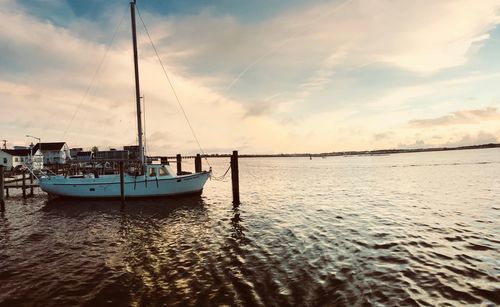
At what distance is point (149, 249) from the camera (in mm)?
11680

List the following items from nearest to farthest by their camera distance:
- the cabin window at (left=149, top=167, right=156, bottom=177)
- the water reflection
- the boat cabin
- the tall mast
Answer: the water reflection < the tall mast < the boat cabin < the cabin window at (left=149, top=167, right=156, bottom=177)

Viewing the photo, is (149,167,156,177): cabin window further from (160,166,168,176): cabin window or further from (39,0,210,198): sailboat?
(160,166,168,176): cabin window

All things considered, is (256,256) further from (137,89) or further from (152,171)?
(137,89)

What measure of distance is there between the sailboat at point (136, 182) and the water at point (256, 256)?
12.4ft

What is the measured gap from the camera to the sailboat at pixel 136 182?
23.3 metres

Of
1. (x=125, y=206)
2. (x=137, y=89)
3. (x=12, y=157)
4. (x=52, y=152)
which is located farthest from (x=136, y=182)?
(x=52, y=152)

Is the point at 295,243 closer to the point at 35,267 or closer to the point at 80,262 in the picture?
the point at 80,262

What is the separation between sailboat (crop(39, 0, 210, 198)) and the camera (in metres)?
23.3

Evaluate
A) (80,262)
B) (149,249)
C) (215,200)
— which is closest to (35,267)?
(80,262)

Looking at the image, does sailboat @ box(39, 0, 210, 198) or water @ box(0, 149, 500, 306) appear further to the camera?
sailboat @ box(39, 0, 210, 198)

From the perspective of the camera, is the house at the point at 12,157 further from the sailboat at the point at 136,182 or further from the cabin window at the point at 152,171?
the cabin window at the point at 152,171

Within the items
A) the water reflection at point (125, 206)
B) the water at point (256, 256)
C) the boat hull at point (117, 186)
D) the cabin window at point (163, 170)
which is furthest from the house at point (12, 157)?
the water at point (256, 256)

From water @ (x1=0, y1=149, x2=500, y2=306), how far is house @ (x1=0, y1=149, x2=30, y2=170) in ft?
180

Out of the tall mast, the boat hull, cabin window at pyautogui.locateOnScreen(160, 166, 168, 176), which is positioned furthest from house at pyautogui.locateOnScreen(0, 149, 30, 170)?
cabin window at pyautogui.locateOnScreen(160, 166, 168, 176)
